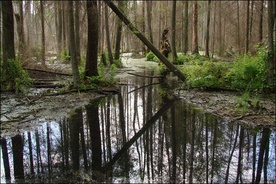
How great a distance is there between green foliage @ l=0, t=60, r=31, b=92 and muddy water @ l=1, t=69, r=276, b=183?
3148 mm

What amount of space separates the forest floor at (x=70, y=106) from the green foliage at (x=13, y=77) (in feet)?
1.23

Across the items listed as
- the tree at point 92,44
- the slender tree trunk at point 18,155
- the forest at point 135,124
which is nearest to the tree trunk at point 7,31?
the forest at point 135,124

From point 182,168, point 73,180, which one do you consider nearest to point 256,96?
point 182,168

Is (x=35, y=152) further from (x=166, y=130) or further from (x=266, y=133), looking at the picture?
(x=266, y=133)

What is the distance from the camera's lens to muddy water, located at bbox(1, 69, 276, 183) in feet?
16.0

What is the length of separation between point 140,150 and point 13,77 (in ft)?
23.4

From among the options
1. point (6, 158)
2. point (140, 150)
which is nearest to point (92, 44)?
point (140, 150)

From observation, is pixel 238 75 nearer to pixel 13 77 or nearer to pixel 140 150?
pixel 140 150

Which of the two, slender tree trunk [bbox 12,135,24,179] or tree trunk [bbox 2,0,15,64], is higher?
tree trunk [bbox 2,0,15,64]

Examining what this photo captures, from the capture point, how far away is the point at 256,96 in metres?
9.65

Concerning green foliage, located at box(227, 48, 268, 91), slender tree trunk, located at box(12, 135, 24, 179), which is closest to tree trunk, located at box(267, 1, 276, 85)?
green foliage, located at box(227, 48, 268, 91)

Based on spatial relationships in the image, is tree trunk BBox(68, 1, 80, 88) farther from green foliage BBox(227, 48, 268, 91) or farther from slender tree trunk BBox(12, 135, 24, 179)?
green foliage BBox(227, 48, 268, 91)

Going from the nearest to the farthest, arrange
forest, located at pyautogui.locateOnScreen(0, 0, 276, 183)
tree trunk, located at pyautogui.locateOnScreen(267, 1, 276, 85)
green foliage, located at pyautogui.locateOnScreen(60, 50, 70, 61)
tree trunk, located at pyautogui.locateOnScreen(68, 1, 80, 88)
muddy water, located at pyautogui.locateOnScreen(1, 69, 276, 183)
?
muddy water, located at pyautogui.locateOnScreen(1, 69, 276, 183), forest, located at pyautogui.locateOnScreen(0, 0, 276, 183), tree trunk, located at pyautogui.locateOnScreen(267, 1, 276, 85), tree trunk, located at pyautogui.locateOnScreen(68, 1, 80, 88), green foliage, located at pyautogui.locateOnScreen(60, 50, 70, 61)

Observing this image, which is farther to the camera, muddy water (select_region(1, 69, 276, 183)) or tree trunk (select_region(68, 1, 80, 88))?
tree trunk (select_region(68, 1, 80, 88))
